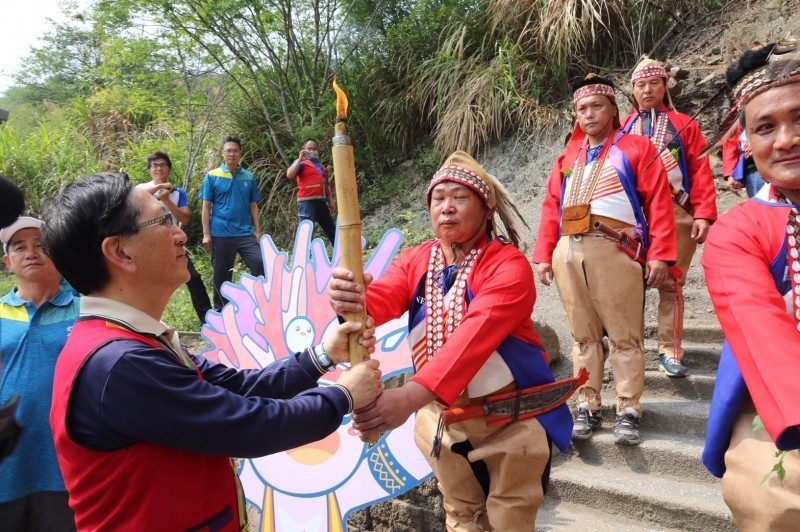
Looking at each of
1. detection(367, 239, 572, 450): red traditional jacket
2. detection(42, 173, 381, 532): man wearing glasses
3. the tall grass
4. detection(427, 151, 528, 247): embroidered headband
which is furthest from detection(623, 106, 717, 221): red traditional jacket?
the tall grass

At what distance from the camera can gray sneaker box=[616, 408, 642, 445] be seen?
3.47 m

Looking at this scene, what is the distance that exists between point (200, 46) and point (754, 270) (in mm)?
9210

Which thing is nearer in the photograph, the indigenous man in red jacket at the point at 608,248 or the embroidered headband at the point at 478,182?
the embroidered headband at the point at 478,182

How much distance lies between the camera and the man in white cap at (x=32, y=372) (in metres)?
2.44

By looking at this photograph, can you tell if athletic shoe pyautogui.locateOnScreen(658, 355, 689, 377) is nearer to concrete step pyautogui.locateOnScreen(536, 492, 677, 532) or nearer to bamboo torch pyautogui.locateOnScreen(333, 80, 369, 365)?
concrete step pyautogui.locateOnScreen(536, 492, 677, 532)

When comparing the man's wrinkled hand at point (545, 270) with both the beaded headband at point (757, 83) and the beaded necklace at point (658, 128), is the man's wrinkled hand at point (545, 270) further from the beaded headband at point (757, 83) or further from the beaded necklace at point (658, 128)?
the beaded headband at point (757, 83)

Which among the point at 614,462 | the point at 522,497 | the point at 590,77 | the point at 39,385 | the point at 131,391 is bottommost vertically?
the point at 614,462

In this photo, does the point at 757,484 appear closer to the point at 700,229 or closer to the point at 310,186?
the point at 700,229

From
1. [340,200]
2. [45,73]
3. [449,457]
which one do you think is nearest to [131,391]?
[340,200]

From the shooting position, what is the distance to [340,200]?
1704mm

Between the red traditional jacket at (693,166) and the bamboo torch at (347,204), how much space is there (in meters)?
2.87

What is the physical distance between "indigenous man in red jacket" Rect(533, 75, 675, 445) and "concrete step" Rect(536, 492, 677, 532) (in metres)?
0.42

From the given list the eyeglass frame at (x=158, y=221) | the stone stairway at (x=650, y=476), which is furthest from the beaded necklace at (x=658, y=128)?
the eyeglass frame at (x=158, y=221)

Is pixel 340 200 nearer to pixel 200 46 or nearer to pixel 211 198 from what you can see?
pixel 211 198
